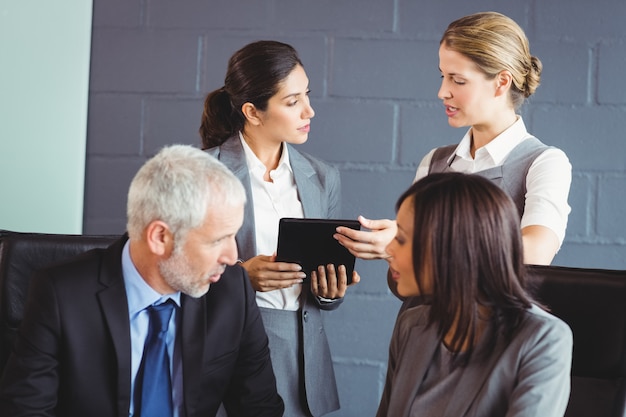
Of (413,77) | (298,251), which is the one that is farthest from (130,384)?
(413,77)

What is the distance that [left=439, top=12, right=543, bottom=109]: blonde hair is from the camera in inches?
74.4

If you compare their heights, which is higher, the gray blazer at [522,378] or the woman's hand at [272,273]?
the woman's hand at [272,273]

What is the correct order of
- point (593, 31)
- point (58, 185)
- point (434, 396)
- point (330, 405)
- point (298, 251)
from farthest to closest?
1. point (58, 185)
2. point (593, 31)
3. point (330, 405)
4. point (298, 251)
5. point (434, 396)

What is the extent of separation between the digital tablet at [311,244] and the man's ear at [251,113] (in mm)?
399

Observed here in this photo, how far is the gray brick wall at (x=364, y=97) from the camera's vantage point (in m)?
2.47

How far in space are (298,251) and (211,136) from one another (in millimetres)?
500

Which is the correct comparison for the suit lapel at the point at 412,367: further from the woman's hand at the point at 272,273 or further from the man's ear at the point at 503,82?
the man's ear at the point at 503,82

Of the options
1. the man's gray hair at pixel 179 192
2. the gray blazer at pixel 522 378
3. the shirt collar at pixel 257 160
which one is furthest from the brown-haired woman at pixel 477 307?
the shirt collar at pixel 257 160

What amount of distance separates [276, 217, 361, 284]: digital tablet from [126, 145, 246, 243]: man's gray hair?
336 mm

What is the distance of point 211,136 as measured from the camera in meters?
2.24

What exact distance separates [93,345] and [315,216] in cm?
78

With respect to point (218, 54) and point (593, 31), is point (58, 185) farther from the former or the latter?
point (593, 31)

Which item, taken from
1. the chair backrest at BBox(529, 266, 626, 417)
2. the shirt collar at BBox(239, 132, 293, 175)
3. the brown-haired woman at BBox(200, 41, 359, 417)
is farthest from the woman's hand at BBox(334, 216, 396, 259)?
the chair backrest at BBox(529, 266, 626, 417)

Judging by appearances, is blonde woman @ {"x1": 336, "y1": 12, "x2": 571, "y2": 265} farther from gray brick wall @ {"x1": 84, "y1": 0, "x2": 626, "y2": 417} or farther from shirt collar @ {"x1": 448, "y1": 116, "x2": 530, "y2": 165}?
gray brick wall @ {"x1": 84, "y1": 0, "x2": 626, "y2": 417}
